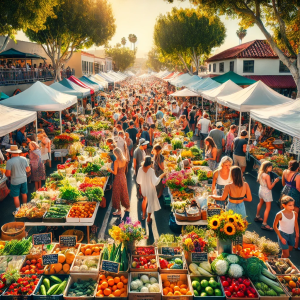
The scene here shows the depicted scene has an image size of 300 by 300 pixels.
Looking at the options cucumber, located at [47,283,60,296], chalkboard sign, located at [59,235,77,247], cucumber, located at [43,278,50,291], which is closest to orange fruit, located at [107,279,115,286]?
cucumber, located at [47,283,60,296]

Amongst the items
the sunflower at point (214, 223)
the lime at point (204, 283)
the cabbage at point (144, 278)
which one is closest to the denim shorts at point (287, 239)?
the sunflower at point (214, 223)

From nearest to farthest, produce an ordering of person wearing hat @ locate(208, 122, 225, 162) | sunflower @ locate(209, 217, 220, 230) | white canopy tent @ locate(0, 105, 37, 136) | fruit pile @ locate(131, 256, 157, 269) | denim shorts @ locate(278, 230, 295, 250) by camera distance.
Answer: sunflower @ locate(209, 217, 220, 230), fruit pile @ locate(131, 256, 157, 269), denim shorts @ locate(278, 230, 295, 250), white canopy tent @ locate(0, 105, 37, 136), person wearing hat @ locate(208, 122, 225, 162)

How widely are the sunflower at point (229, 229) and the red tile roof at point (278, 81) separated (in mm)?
26655

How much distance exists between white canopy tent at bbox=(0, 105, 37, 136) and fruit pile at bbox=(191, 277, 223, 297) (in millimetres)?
6567

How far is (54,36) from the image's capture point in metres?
21.5

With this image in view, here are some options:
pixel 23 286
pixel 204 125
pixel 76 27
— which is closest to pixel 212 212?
pixel 23 286

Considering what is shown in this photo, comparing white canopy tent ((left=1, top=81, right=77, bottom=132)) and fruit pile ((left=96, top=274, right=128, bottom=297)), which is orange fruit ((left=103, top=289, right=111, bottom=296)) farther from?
white canopy tent ((left=1, top=81, right=77, bottom=132))

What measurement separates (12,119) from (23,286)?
20.9 ft

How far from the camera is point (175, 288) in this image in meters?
4.15

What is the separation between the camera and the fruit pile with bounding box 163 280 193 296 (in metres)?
4.04

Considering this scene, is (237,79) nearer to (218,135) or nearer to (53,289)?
(218,135)

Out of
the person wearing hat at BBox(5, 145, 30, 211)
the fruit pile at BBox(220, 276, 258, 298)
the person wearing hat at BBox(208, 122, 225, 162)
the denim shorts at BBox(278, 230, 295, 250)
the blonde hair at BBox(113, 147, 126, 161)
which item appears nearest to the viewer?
the fruit pile at BBox(220, 276, 258, 298)

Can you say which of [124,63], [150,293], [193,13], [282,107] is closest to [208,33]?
[193,13]

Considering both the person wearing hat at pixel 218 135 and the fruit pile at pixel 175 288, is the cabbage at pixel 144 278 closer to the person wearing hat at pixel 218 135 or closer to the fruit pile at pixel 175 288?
the fruit pile at pixel 175 288
